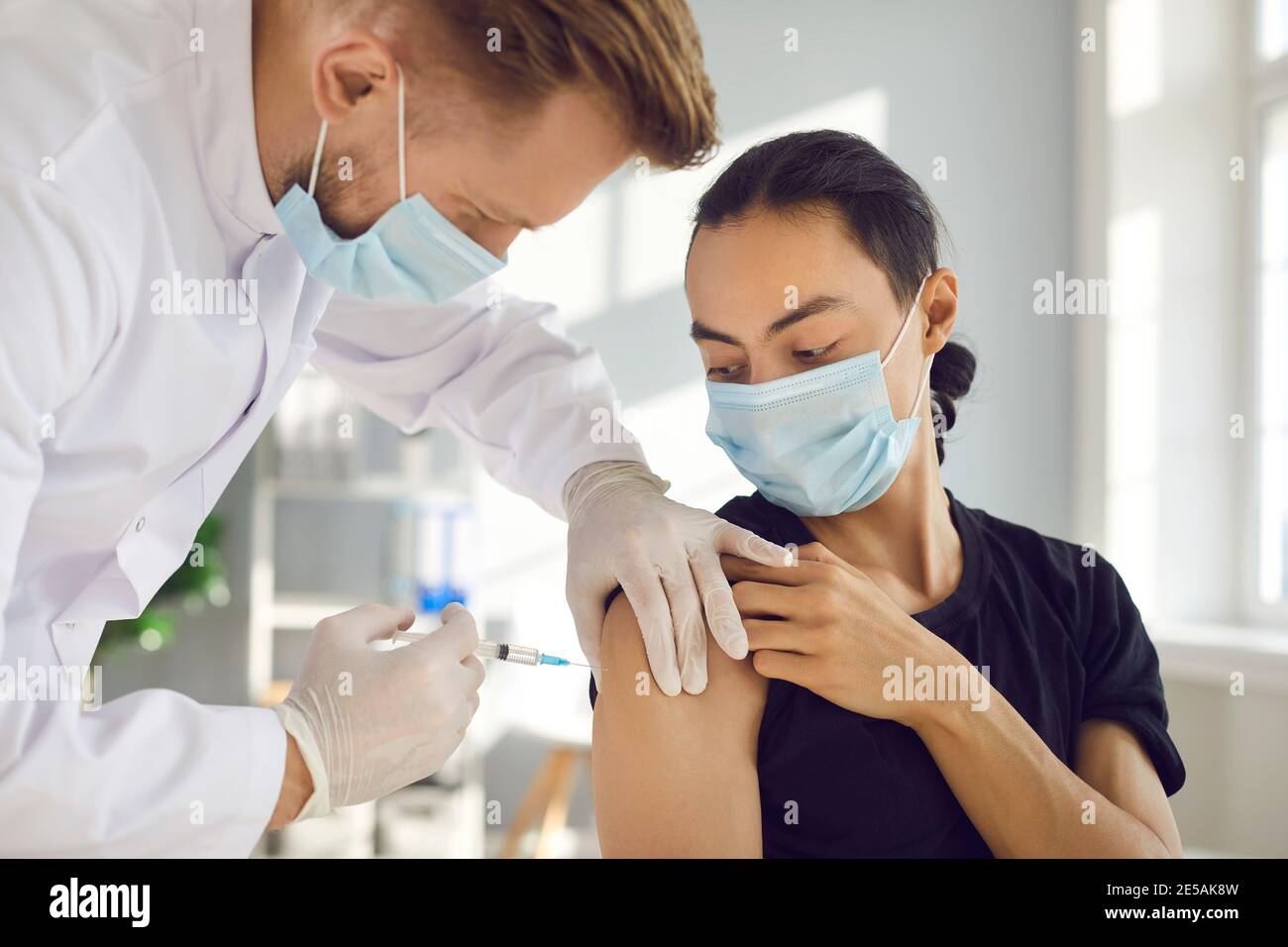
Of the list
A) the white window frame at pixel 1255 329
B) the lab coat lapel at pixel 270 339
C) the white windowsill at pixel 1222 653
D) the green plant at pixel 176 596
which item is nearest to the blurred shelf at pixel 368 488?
the green plant at pixel 176 596

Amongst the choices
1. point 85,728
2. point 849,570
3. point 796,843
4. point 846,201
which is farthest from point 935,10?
point 85,728

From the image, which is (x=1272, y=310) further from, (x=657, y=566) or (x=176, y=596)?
(x=176, y=596)

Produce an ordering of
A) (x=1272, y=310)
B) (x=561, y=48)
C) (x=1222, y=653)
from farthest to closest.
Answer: (x=1272, y=310) → (x=1222, y=653) → (x=561, y=48)

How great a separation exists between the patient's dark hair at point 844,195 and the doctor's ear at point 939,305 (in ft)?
0.06

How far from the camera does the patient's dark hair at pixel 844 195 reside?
1107 mm

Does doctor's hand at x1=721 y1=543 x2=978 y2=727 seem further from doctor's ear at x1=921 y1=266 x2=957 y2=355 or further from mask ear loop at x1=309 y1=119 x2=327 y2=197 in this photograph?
mask ear loop at x1=309 y1=119 x2=327 y2=197

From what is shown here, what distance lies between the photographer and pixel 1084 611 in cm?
120

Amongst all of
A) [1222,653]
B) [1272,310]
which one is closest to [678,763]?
[1222,653]

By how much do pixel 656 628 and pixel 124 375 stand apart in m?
0.55

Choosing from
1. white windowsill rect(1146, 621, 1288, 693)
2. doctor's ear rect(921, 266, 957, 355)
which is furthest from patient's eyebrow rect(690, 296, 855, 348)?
white windowsill rect(1146, 621, 1288, 693)

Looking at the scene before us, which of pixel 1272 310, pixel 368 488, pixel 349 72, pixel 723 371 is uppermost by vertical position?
pixel 1272 310

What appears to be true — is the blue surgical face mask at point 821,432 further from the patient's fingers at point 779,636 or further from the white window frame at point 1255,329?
→ the white window frame at point 1255,329

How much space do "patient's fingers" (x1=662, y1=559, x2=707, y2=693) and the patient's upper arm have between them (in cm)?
2

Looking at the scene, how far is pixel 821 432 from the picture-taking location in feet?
3.67
